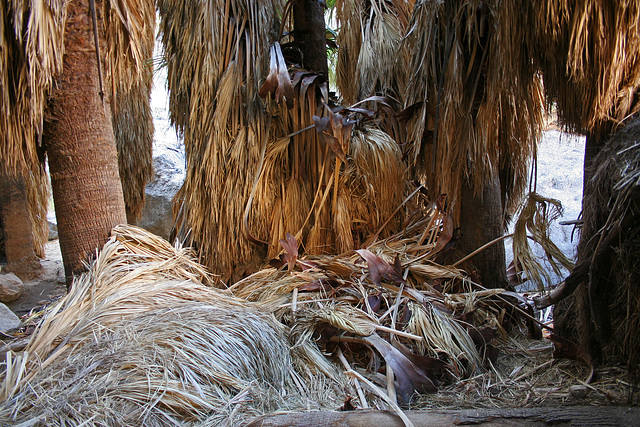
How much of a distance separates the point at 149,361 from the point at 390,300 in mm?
885

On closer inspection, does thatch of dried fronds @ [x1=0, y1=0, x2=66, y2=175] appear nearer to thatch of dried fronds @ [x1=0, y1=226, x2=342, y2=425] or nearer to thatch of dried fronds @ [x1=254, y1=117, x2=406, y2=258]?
thatch of dried fronds @ [x1=0, y1=226, x2=342, y2=425]

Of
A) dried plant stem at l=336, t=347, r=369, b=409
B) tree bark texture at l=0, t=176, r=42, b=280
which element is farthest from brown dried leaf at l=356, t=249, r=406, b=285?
tree bark texture at l=0, t=176, r=42, b=280

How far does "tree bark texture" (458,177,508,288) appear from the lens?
72.7 inches

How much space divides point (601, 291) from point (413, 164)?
1.03 meters

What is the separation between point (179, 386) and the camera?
1.10 m

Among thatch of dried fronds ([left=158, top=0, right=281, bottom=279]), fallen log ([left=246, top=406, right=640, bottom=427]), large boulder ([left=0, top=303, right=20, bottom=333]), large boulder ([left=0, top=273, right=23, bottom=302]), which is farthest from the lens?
large boulder ([left=0, top=273, right=23, bottom=302])

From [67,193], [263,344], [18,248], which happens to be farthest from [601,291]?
[18,248]

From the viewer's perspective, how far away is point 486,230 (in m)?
1.85

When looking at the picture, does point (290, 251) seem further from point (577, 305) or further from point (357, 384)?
point (577, 305)

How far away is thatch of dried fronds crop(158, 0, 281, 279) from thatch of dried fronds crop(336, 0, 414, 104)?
2.77 feet

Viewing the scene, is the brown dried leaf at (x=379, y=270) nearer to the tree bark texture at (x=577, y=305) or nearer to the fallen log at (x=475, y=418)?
the tree bark texture at (x=577, y=305)

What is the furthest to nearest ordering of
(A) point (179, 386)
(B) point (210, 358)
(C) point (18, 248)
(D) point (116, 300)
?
(C) point (18, 248) < (D) point (116, 300) < (B) point (210, 358) < (A) point (179, 386)

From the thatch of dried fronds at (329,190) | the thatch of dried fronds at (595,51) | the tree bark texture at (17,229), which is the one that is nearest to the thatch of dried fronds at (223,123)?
the thatch of dried fronds at (329,190)

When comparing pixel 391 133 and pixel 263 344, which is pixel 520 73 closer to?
pixel 391 133
